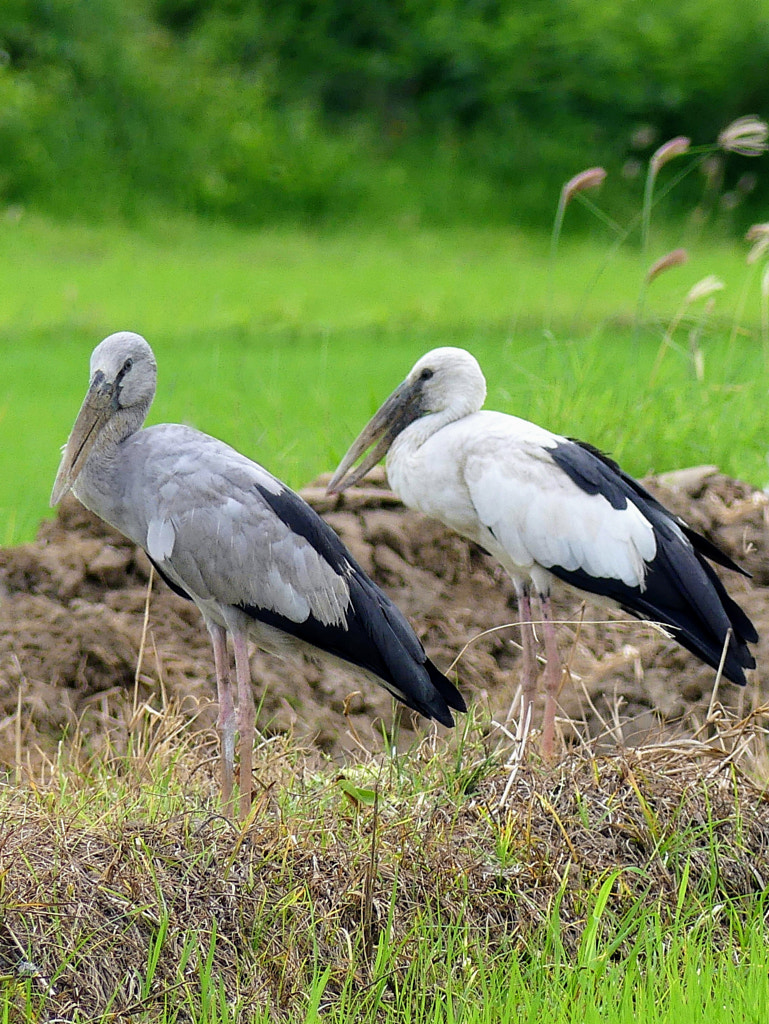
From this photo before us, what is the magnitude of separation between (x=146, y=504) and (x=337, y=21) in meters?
19.0

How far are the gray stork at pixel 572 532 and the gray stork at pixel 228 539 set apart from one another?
0.64 metres

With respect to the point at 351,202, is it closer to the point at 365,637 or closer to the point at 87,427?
the point at 87,427

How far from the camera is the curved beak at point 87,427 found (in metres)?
4.11

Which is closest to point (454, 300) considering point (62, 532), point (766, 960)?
point (62, 532)

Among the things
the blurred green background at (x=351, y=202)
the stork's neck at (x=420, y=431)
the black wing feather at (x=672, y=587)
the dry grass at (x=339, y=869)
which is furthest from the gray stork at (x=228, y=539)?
the blurred green background at (x=351, y=202)

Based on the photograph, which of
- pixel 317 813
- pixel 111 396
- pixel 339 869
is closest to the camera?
pixel 339 869

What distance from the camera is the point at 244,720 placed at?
13.4 ft

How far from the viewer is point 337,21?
71.7ft

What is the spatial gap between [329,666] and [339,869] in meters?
1.08

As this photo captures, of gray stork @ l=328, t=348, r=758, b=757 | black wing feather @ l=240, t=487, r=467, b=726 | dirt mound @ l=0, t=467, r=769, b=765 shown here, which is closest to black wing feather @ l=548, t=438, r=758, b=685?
gray stork @ l=328, t=348, r=758, b=757

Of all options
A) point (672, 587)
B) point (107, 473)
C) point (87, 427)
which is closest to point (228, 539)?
point (107, 473)

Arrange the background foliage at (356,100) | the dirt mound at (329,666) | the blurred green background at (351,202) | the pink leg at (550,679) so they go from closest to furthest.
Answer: the pink leg at (550,679) < the dirt mound at (329,666) < the blurred green background at (351,202) < the background foliage at (356,100)

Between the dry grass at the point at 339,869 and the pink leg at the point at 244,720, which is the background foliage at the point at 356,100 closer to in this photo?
the pink leg at the point at 244,720

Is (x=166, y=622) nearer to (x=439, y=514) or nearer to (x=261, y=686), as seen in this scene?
(x=261, y=686)
